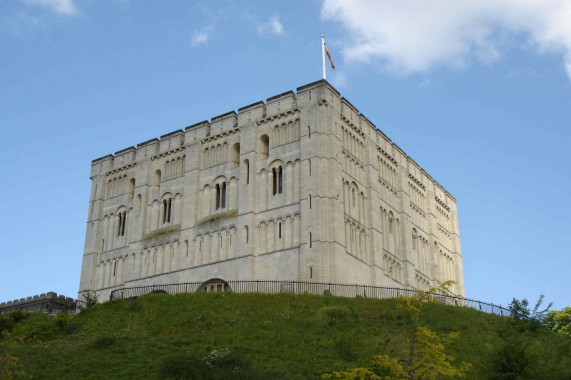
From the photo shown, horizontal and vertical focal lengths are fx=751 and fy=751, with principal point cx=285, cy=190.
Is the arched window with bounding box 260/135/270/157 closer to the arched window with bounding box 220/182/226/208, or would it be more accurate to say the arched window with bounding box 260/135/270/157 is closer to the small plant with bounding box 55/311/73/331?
the arched window with bounding box 220/182/226/208

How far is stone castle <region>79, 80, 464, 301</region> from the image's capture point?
52188 millimetres

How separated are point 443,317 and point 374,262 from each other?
13.8 meters

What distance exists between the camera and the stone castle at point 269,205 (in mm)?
52188

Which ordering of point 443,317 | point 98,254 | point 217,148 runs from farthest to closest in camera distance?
1. point 98,254
2. point 217,148
3. point 443,317

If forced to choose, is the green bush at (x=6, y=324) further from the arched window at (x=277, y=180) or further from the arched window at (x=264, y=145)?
the arched window at (x=264, y=145)

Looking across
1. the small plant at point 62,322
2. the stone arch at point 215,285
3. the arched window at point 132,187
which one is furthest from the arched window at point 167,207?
the small plant at point 62,322

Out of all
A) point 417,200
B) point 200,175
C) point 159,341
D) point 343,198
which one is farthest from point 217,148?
point 159,341

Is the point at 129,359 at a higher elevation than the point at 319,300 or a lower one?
lower

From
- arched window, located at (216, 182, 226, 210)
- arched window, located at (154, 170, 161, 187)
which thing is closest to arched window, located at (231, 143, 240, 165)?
arched window, located at (216, 182, 226, 210)

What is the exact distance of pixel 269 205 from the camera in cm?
5425

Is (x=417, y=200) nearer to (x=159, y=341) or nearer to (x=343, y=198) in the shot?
(x=343, y=198)

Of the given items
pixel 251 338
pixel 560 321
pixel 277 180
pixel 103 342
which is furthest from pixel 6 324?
pixel 560 321

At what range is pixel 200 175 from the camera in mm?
59719

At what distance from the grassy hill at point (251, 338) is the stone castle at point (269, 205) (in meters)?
8.21
